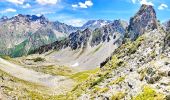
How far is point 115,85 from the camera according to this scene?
5534cm

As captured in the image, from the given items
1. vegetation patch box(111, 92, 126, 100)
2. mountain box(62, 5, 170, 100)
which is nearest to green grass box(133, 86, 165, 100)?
mountain box(62, 5, 170, 100)

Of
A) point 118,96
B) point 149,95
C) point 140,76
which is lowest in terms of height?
point 118,96

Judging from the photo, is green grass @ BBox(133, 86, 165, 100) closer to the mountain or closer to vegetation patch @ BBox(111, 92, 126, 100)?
the mountain

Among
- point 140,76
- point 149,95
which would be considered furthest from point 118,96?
point 149,95

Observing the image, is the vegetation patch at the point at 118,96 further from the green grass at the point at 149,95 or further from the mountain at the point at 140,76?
the green grass at the point at 149,95

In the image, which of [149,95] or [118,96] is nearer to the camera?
[149,95]

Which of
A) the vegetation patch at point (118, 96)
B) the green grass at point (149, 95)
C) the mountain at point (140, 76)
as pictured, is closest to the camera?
the green grass at point (149, 95)

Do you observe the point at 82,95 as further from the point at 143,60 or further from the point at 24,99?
the point at 24,99

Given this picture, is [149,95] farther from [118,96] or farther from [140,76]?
[140,76]

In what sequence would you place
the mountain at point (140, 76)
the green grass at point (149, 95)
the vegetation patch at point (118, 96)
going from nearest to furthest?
the green grass at point (149, 95)
the mountain at point (140, 76)
the vegetation patch at point (118, 96)

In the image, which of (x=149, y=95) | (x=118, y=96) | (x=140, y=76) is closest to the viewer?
(x=149, y=95)

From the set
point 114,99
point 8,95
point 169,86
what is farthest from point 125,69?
point 8,95

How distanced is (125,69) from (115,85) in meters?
7.50

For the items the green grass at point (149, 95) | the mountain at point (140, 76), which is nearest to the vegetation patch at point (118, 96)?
the mountain at point (140, 76)
